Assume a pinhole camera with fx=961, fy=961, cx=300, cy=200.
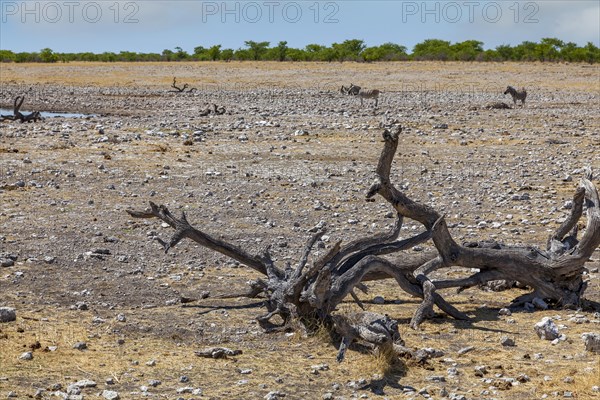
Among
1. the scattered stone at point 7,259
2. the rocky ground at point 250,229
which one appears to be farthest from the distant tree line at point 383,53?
the scattered stone at point 7,259

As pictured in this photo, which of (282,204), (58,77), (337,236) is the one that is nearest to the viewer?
(337,236)

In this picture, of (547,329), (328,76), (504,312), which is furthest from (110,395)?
(328,76)

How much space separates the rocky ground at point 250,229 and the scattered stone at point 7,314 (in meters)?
0.09

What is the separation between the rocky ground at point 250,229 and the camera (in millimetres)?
7273

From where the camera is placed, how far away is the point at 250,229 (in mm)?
12734

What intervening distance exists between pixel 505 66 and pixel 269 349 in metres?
43.0

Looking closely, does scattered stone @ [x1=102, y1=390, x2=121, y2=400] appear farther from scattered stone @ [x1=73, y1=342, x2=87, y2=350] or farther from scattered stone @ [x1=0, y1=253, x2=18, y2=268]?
scattered stone @ [x1=0, y1=253, x2=18, y2=268]

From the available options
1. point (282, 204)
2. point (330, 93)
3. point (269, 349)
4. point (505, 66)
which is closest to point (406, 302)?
point (269, 349)

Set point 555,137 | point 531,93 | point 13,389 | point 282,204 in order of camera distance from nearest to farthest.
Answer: point 13,389 → point 282,204 → point 555,137 → point 531,93

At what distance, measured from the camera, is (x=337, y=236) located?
12328 mm

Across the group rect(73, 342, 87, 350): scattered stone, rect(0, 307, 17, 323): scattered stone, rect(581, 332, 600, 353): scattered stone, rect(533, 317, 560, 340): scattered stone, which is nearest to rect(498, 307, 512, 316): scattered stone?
rect(533, 317, 560, 340): scattered stone

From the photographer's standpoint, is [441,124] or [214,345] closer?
[214,345]

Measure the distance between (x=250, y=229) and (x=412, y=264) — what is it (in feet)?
12.8

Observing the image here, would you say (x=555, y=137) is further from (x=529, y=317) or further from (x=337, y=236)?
(x=529, y=317)
